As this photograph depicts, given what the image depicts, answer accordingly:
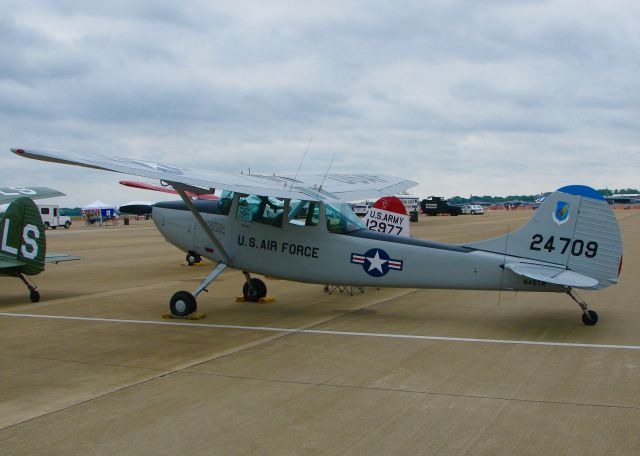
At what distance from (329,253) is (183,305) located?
2.45 m

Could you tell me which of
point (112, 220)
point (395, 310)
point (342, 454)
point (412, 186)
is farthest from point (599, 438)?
point (112, 220)

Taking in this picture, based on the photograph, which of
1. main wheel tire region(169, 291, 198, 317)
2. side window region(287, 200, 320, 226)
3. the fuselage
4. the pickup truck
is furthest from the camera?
the pickup truck

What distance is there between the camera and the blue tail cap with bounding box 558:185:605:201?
28.2 feet

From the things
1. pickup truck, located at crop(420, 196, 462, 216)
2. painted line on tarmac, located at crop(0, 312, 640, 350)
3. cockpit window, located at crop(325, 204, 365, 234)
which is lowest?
painted line on tarmac, located at crop(0, 312, 640, 350)

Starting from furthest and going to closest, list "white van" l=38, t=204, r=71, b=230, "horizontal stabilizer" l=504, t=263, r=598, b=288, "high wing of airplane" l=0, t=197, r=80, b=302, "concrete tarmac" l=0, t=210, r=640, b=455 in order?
"white van" l=38, t=204, r=71, b=230, "high wing of airplane" l=0, t=197, r=80, b=302, "horizontal stabilizer" l=504, t=263, r=598, b=288, "concrete tarmac" l=0, t=210, r=640, b=455

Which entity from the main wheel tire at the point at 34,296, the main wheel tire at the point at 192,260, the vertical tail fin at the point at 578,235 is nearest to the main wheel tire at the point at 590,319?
the vertical tail fin at the point at 578,235

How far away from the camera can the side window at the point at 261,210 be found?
10.2 meters

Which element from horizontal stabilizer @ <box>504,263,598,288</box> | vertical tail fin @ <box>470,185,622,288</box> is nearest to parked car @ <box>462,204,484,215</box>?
vertical tail fin @ <box>470,185,622,288</box>

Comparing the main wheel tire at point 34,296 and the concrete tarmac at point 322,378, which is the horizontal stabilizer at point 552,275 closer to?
the concrete tarmac at point 322,378

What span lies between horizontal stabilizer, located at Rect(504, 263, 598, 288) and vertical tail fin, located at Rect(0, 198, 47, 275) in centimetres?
822

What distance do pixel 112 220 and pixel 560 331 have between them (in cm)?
6688

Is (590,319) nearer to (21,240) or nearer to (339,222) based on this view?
(339,222)

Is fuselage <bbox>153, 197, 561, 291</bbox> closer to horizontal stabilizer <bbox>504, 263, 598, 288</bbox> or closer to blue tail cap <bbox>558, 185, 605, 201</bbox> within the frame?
horizontal stabilizer <bbox>504, 263, 598, 288</bbox>

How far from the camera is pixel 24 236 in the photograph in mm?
11359
